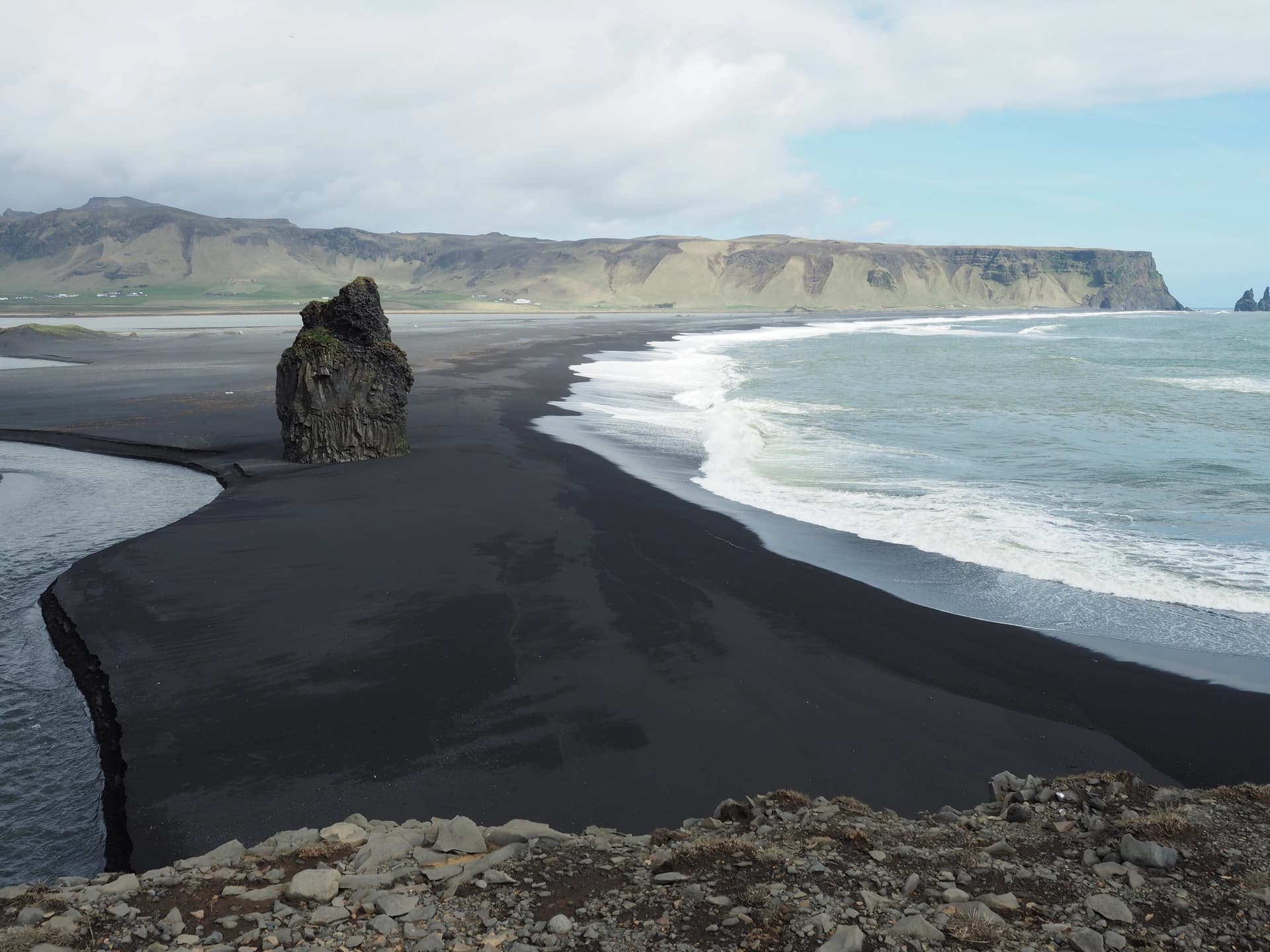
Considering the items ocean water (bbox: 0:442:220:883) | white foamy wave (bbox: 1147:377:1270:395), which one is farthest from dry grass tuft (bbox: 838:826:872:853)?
white foamy wave (bbox: 1147:377:1270:395)

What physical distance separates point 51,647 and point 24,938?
5.49 meters

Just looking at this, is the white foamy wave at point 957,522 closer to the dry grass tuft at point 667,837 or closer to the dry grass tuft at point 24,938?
the dry grass tuft at point 667,837

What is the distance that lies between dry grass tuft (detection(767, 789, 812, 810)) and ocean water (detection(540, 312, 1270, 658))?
493cm

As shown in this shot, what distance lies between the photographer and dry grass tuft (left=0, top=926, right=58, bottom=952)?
3684mm

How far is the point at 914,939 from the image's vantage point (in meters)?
3.69

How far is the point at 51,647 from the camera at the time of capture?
27.3 feet

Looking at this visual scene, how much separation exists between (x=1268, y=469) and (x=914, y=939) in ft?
60.6

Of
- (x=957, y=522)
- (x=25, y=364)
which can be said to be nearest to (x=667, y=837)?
(x=957, y=522)

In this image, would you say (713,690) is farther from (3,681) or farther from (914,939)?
(3,681)

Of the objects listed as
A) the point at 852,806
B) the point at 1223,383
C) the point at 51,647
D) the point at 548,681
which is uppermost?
the point at 1223,383

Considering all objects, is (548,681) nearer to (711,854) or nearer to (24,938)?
(711,854)

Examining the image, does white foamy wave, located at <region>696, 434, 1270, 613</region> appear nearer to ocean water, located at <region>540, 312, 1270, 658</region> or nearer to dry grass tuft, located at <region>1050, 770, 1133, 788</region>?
ocean water, located at <region>540, 312, 1270, 658</region>

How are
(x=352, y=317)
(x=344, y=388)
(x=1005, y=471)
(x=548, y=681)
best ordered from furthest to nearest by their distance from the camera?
1. (x=1005, y=471)
2. (x=352, y=317)
3. (x=344, y=388)
4. (x=548, y=681)

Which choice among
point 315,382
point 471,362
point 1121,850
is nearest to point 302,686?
point 1121,850
